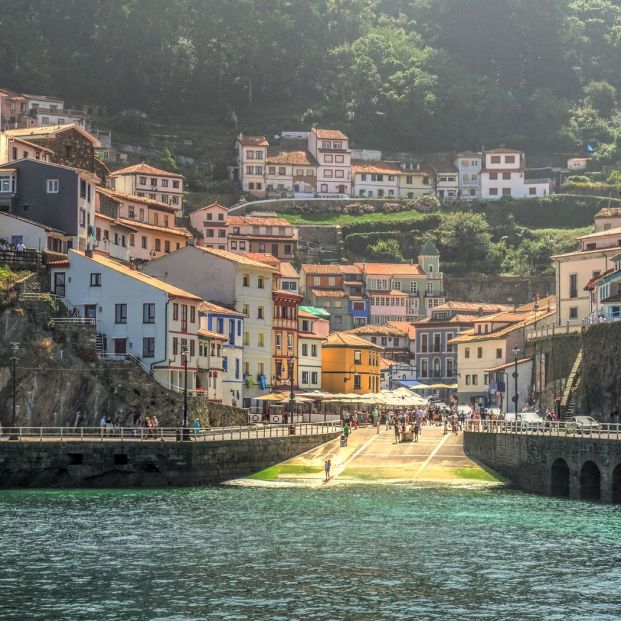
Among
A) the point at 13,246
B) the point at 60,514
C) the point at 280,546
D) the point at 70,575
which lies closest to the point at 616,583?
the point at 280,546

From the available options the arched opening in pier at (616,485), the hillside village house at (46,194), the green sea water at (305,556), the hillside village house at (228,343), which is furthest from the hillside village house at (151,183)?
the arched opening in pier at (616,485)

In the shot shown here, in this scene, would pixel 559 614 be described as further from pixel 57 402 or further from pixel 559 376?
pixel 559 376

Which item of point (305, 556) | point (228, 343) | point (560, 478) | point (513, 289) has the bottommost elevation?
point (305, 556)

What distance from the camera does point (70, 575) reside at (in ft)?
189

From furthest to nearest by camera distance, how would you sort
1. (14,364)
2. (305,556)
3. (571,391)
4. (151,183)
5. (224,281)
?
(151,183)
(224,281)
(571,391)
(14,364)
(305,556)

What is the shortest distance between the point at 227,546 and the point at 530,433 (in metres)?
29.3

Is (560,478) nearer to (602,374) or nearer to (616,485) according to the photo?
(616,485)

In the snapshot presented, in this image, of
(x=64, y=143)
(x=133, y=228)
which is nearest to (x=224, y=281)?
(x=133, y=228)

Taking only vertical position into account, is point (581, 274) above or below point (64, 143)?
below

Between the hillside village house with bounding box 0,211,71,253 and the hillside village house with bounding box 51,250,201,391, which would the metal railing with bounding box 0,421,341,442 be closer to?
the hillside village house with bounding box 51,250,201,391

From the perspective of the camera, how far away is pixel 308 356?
452 feet

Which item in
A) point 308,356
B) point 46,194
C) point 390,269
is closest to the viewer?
point 46,194

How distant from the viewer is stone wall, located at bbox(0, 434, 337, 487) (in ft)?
292

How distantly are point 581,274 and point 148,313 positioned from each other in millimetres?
37760
